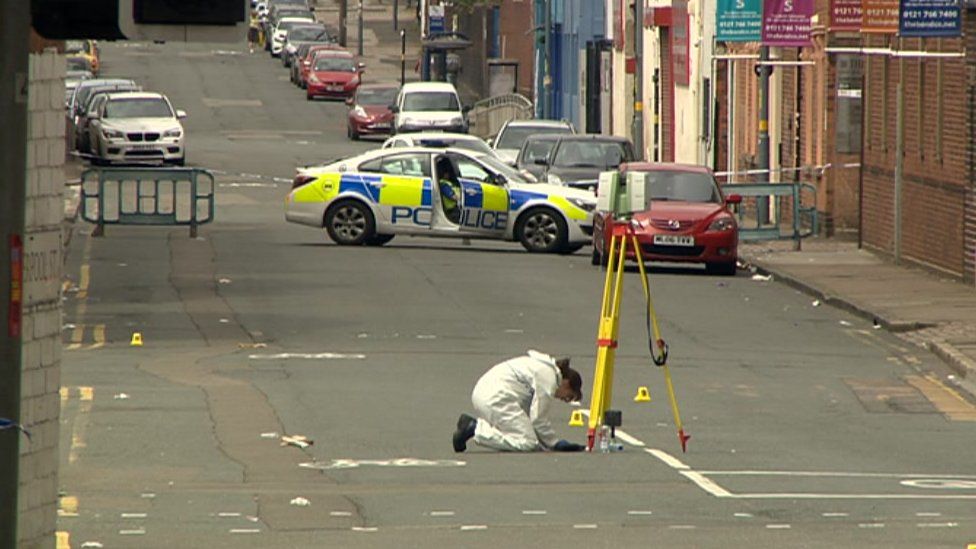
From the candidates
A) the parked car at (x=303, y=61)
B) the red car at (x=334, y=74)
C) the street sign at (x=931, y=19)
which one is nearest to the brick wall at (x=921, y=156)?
the street sign at (x=931, y=19)

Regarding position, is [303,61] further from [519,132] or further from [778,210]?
[778,210]

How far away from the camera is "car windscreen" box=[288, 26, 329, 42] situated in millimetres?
90188

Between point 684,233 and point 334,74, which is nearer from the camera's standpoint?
point 684,233

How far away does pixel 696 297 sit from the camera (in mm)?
27969

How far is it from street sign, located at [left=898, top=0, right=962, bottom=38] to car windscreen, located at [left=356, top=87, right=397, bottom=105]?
3491 cm

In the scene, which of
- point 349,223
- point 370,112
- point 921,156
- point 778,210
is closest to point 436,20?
point 370,112

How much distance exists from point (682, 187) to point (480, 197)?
2981mm

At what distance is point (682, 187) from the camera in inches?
1262

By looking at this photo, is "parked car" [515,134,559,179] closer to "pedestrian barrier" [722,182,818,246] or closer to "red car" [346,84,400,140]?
"pedestrian barrier" [722,182,818,246]

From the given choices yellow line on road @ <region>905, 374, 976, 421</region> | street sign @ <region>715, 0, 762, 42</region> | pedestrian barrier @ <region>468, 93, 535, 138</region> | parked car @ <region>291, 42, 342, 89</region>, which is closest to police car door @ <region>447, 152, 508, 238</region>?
street sign @ <region>715, 0, 762, 42</region>

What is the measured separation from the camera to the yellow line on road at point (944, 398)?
18.5 m

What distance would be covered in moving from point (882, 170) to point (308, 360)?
15.1m

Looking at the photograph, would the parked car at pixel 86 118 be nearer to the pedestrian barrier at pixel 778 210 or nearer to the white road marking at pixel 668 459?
the pedestrian barrier at pixel 778 210

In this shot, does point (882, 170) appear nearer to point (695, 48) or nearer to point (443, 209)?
point (443, 209)
